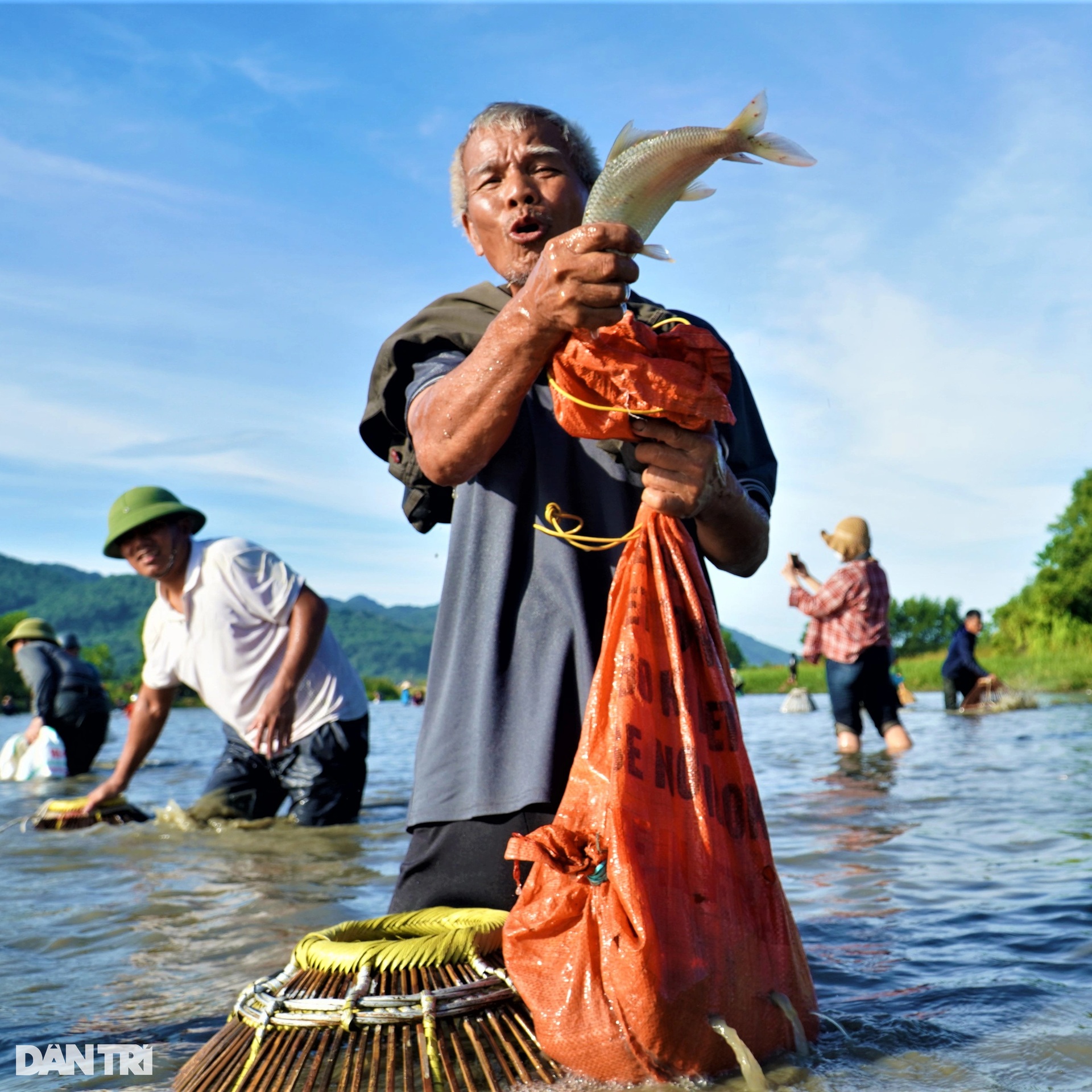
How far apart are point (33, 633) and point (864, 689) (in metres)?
9.65

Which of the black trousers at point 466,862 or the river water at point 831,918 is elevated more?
the black trousers at point 466,862

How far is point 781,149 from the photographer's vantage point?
78.2 inches

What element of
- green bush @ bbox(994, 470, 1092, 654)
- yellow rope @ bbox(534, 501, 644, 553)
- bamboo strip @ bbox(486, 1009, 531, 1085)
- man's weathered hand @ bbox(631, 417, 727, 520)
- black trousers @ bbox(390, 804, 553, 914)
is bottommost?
bamboo strip @ bbox(486, 1009, 531, 1085)

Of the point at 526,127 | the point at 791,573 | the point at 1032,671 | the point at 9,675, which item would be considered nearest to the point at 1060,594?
the point at 1032,671

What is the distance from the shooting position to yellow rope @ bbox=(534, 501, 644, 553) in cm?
222

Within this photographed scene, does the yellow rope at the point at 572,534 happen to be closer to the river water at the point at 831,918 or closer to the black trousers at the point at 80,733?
the river water at the point at 831,918

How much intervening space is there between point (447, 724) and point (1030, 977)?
2.08 meters

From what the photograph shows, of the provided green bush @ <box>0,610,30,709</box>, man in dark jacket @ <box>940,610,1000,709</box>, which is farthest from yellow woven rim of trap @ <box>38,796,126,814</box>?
green bush @ <box>0,610,30,709</box>

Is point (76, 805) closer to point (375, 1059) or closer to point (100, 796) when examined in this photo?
point (100, 796)

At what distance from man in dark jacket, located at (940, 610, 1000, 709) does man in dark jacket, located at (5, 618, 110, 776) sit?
1380cm

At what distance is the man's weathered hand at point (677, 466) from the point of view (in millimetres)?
1961

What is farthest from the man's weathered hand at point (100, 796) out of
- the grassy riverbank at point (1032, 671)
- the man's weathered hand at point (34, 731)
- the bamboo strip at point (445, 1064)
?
the grassy riverbank at point (1032, 671)

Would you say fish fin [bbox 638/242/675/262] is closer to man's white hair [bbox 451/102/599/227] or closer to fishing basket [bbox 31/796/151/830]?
man's white hair [bbox 451/102/599/227]

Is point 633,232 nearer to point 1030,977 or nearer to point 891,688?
point 1030,977
